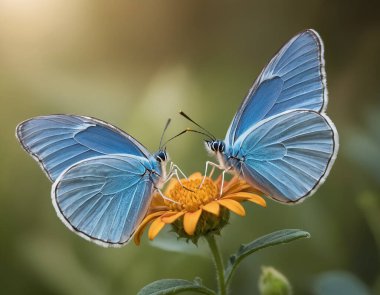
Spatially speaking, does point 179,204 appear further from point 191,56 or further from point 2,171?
point 191,56

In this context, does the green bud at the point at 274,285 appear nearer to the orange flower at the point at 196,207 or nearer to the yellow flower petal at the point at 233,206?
the orange flower at the point at 196,207

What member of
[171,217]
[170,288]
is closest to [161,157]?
[171,217]

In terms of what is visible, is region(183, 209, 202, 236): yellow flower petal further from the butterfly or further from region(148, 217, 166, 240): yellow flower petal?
the butterfly

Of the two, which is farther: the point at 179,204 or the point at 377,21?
the point at 377,21

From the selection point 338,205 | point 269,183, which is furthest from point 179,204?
point 338,205

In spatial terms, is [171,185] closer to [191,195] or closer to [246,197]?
[191,195]

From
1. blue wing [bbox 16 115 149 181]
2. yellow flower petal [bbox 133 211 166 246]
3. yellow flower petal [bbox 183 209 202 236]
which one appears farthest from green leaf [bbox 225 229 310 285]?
blue wing [bbox 16 115 149 181]
